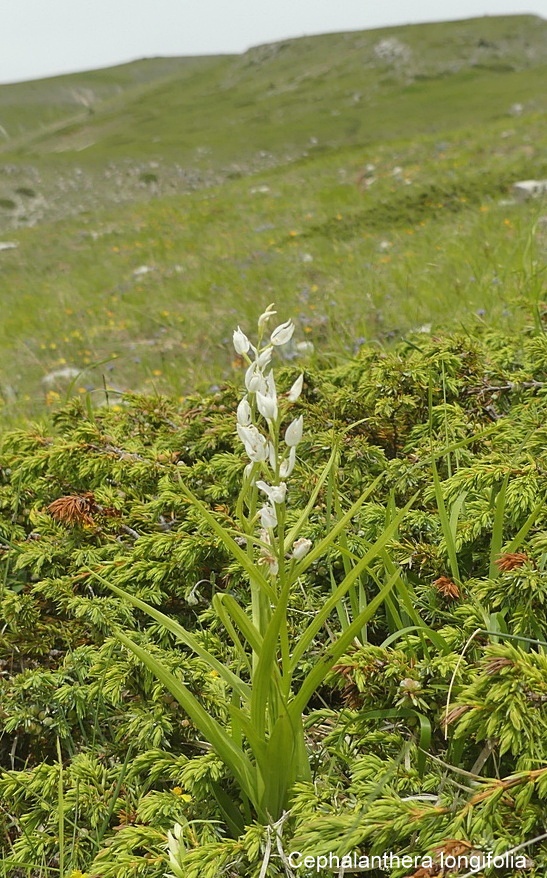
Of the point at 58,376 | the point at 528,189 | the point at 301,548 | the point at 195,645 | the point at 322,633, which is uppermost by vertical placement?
the point at 528,189

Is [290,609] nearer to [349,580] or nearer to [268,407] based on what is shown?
[349,580]

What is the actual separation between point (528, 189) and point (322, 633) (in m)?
9.48

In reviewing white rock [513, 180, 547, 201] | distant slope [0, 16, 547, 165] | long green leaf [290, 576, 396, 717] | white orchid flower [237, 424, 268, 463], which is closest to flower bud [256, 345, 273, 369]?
white orchid flower [237, 424, 268, 463]

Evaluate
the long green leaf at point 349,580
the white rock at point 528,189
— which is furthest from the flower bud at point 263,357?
the white rock at point 528,189

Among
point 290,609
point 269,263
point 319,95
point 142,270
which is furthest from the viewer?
point 319,95

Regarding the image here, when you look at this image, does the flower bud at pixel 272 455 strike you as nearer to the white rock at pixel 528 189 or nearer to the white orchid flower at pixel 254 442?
the white orchid flower at pixel 254 442

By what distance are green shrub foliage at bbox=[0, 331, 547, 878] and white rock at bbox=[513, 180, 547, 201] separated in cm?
770

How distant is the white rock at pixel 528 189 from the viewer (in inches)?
376

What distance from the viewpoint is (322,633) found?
6.80 feet

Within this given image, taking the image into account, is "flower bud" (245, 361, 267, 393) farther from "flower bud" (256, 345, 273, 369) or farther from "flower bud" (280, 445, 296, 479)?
"flower bud" (280, 445, 296, 479)

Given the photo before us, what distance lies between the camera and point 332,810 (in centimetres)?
137

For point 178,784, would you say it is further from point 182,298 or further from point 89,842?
point 182,298

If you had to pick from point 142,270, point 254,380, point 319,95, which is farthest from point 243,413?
point 319,95

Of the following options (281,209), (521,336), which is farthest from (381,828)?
(281,209)
